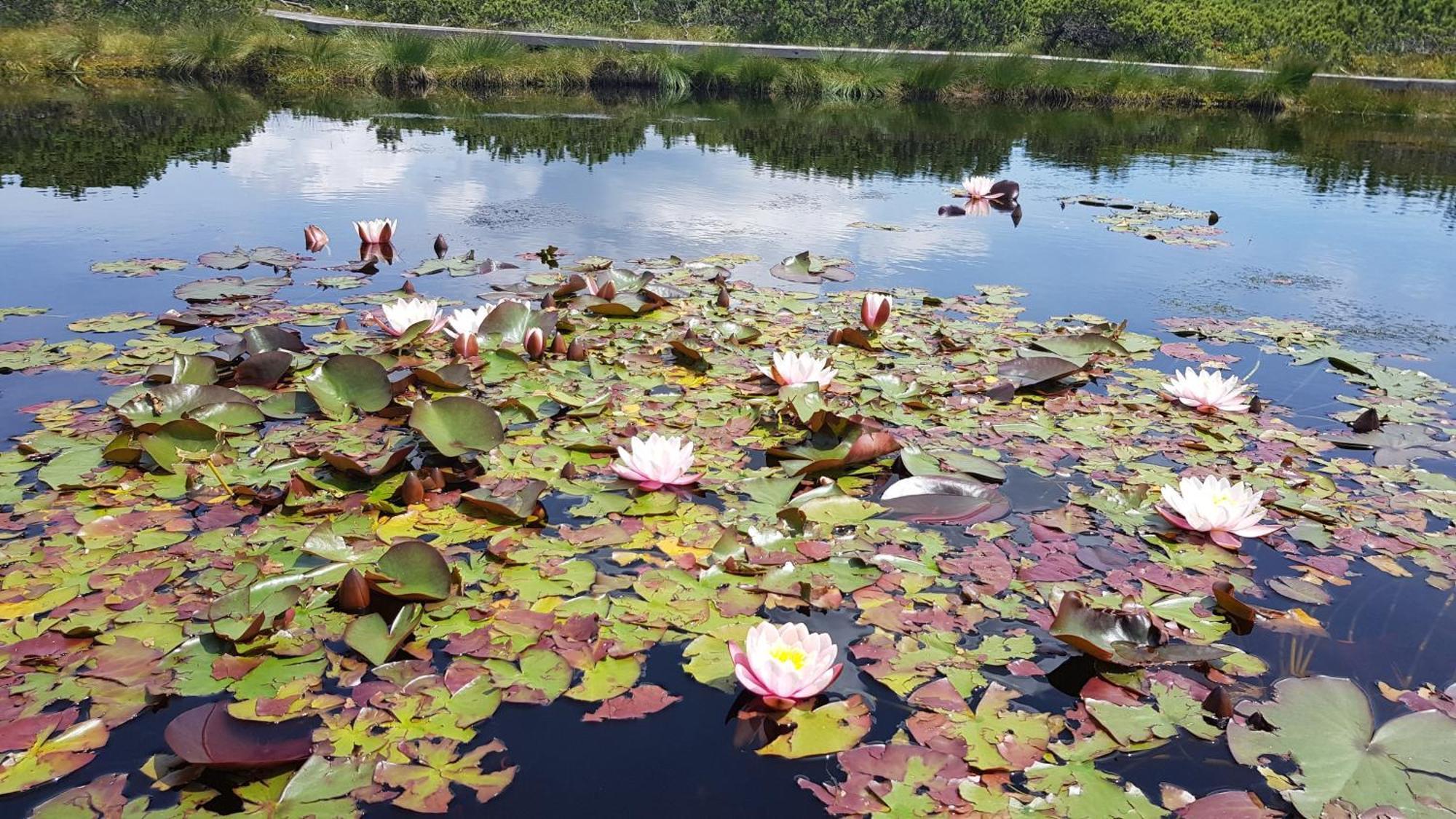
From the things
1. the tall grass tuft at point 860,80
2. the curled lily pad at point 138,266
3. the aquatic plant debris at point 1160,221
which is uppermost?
the tall grass tuft at point 860,80

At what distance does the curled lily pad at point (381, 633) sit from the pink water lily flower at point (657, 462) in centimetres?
67

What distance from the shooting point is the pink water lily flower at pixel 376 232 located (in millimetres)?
4555

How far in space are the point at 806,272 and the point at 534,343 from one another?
1757 millimetres

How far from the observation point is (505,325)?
332 centimetres

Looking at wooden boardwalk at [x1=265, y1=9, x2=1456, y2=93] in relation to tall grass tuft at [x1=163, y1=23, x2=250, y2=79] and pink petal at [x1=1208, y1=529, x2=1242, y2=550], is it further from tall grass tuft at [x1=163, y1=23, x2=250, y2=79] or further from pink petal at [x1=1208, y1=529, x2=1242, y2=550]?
pink petal at [x1=1208, y1=529, x2=1242, y2=550]

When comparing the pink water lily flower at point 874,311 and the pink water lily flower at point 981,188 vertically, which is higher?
the pink water lily flower at point 981,188

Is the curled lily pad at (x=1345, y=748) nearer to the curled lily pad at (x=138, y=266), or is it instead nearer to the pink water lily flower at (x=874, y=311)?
the pink water lily flower at (x=874, y=311)

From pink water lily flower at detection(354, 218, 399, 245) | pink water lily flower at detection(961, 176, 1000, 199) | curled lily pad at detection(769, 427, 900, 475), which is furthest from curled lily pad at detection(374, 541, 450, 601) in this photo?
pink water lily flower at detection(961, 176, 1000, 199)

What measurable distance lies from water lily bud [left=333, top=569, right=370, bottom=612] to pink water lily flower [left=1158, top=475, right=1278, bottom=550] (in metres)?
1.79

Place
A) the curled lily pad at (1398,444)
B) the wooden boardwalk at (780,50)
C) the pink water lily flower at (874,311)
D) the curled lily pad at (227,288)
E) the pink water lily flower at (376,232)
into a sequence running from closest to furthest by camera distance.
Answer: the curled lily pad at (1398,444)
the pink water lily flower at (874,311)
the curled lily pad at (227,288)
the pink water lily flower at (376,232)
the wooden boardwalk at (780,50)

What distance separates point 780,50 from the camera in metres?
17.5

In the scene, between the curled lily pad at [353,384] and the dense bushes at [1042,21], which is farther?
the dense bushes at [1042,21]

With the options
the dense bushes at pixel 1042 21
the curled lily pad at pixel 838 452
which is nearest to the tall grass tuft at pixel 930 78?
the dense bushes at pixel 1042 21

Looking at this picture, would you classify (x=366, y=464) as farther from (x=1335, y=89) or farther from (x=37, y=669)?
(x=1335, y=89)
